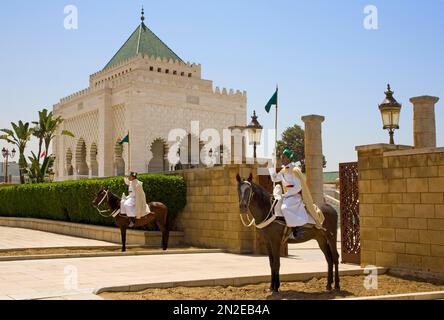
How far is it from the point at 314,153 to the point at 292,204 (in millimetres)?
9551

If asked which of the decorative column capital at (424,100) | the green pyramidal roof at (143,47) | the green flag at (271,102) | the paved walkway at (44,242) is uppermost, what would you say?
the green pyramidal roof at (143,47)

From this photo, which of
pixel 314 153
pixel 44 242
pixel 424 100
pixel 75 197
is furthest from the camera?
pixel 75 197

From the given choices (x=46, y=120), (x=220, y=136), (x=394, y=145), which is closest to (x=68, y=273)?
(x=394, y=145)

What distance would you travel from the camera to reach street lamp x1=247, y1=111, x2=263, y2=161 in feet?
46.7

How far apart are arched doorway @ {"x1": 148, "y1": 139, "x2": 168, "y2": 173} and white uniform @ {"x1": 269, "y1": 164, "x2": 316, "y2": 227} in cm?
3682

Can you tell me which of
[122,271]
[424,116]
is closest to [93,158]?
[424,116]

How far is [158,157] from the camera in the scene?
45.1 metres

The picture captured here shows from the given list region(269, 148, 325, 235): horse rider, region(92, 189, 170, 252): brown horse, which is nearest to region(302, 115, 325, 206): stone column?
region(92, 189, 170, 252): brown horse

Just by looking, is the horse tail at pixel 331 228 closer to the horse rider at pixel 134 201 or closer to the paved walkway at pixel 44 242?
the horse rider at pixel 134 201

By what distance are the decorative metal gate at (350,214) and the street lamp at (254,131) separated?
3522 mm

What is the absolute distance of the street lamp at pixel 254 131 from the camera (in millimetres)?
14234

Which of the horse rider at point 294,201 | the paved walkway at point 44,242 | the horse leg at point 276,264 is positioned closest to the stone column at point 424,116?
the horse rider at point 294,201

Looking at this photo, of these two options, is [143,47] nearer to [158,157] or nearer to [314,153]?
[158,157]
